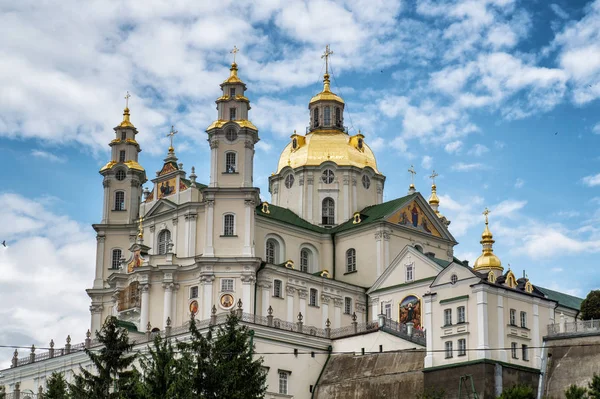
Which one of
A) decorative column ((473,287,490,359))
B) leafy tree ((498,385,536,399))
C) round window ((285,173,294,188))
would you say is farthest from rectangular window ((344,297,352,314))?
leafy tree ((498,385,536,399))

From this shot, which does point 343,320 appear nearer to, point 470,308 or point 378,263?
point 378,263

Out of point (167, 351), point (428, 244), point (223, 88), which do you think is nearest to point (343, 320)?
point (428, 244)

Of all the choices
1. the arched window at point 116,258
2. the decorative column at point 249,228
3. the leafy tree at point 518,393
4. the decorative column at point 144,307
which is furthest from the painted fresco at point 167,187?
the leafy tree at point 518,393

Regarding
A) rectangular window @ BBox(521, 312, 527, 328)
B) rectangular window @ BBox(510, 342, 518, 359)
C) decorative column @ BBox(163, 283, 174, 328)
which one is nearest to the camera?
rectangular window @ BBox(510, 342, 518, 359)

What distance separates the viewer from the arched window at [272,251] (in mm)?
79688

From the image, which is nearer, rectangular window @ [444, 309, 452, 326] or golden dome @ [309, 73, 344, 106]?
rectangular window @ [444, 309, 452, 326]

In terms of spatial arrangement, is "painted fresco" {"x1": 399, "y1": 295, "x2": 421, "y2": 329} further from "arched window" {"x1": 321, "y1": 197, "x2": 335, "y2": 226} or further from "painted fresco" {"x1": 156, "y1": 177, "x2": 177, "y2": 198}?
"painted fresco" {"x1": 156, "y1": 177, "x2": 177, "y2": 198}

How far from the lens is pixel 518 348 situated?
5972cm

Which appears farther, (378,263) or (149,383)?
(378,263)

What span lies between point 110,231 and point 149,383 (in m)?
Result: 37.5

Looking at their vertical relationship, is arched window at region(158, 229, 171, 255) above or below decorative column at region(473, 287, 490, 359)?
above

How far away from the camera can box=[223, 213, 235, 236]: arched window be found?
75.4 m

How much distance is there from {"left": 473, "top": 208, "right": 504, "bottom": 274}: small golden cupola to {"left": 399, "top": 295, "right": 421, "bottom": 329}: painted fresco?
875 centimetres

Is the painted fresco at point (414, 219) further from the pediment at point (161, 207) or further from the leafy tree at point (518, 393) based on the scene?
the leafy tree at point (518, 393)
